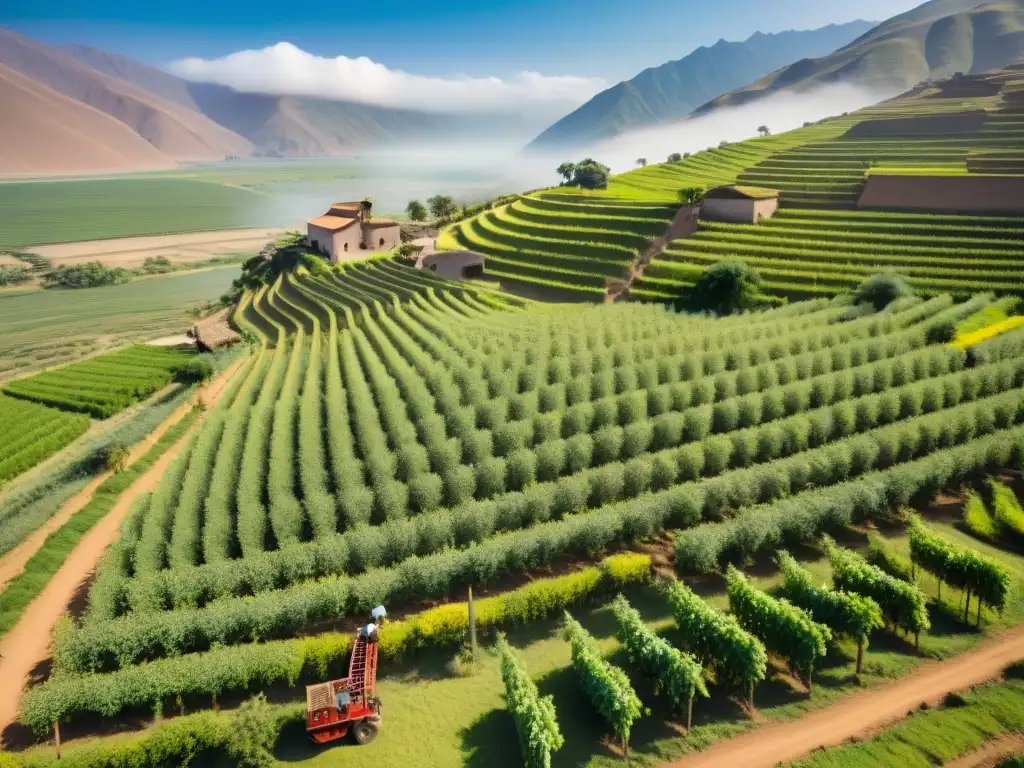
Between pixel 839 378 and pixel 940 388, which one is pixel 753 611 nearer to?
pixel 839 378

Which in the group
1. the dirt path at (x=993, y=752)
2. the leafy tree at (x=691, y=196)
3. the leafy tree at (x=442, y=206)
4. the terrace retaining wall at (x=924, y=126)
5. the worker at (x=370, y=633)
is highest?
the terrace retaining wall at (x=924, y=126)

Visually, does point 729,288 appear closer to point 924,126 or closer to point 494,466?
point 494,466

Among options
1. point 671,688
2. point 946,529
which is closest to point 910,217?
point 946,529

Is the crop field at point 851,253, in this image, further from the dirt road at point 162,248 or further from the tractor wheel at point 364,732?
the dirt road at point 162,248

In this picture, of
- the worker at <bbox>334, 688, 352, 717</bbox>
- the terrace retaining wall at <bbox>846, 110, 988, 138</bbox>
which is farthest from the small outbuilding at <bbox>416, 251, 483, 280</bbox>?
the terrace retaining wall at <bbox>846, 110, 988, 138</bbox>

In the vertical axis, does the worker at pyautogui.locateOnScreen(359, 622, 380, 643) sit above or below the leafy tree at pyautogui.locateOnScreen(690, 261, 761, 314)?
below

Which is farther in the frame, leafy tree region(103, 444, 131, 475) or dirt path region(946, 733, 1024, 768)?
leafy tree region(103, 444, 131, 475)

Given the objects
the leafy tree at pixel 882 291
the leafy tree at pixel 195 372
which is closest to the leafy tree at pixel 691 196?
the leafy tree at pixel 882 291

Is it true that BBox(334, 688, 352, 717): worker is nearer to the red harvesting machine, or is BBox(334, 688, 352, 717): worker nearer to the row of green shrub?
the red harvesting machine
